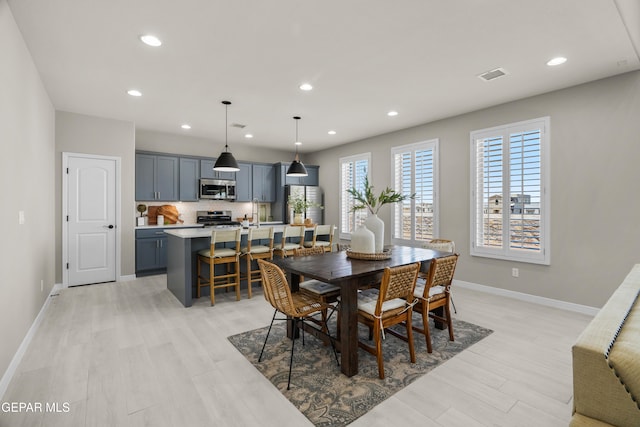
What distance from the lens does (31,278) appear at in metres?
3.19

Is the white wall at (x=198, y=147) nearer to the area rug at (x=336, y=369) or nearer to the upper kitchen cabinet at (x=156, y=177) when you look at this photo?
the upper kitchen cabinet at (x=156, y=177)

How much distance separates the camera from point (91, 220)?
198 inches

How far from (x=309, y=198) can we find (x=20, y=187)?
17.5ft

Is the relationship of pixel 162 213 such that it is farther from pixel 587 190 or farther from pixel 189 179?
pixel 587 190

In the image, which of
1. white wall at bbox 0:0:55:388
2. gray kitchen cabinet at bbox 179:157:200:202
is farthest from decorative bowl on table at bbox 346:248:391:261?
gray kitchen cabinet at bbox 179:157:200:202

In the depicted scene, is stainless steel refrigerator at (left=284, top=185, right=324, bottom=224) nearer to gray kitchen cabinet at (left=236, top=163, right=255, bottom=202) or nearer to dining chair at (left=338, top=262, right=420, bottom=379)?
gray kitchen cabinet at (left=236, top=163, right=255, bottom=202)

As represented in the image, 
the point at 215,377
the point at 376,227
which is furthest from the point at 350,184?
the point at 215,377

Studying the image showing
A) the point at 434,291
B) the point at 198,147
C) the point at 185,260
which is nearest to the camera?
the point at 434,291

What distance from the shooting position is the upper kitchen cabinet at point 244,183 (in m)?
7.04

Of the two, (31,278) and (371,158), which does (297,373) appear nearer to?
(31,278)

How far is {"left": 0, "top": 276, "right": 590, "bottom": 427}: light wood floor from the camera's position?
192 centimetres

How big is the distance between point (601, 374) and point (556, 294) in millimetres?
3729

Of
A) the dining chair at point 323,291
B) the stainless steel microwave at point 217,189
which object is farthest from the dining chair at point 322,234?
the stainless steel microwave at point 217,189

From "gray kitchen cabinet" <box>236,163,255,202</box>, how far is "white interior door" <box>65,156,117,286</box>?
2430mm
